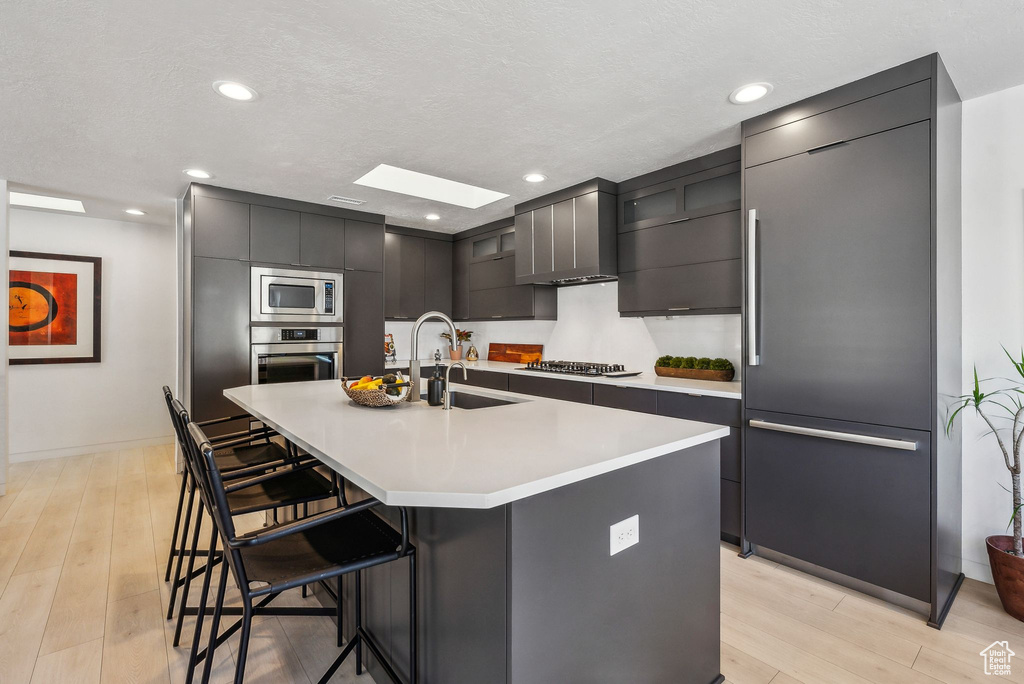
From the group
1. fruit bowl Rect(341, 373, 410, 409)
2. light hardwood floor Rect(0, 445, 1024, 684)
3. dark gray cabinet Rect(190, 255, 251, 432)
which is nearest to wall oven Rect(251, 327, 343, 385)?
dark gray cabinet Rect(190, 255, 251, 432)

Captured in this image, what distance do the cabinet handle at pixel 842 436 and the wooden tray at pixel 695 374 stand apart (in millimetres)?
671

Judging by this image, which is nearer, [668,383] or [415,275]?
[668,383]

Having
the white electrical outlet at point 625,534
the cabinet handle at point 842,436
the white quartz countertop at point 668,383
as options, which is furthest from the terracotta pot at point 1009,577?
the white electrical outlet at point 625,534

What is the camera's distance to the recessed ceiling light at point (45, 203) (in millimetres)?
4273

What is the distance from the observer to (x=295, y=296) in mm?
4117

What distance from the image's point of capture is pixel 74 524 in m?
3.09

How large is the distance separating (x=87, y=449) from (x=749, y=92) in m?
6.17

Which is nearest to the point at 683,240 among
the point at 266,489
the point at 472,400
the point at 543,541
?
the point at 472,400

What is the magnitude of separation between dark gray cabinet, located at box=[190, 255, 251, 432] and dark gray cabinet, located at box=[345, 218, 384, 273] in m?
0.88

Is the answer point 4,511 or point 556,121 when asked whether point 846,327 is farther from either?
point 4,511

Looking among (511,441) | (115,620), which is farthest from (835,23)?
(115,620)

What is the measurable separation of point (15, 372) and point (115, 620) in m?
3.81

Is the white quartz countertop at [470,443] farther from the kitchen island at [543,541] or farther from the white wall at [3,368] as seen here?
the white wall at [3,368]

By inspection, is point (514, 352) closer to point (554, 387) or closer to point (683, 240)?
point (554, 387)
